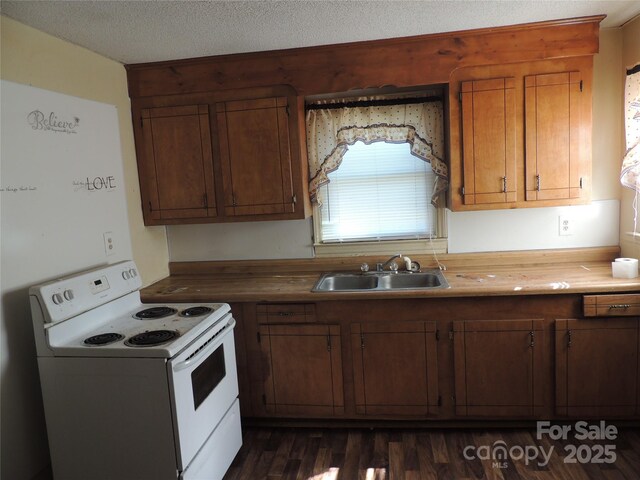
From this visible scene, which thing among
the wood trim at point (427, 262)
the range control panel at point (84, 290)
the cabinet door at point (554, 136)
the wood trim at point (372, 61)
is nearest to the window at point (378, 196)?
the wood trim at point (427, 262)

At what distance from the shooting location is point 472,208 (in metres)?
2.72

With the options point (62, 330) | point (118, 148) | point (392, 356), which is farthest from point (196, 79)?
point (392, 356)

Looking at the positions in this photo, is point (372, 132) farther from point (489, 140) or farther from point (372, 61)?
point (489, 140)

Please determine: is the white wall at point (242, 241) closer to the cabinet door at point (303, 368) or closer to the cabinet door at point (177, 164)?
the cabinet door at point (177, 164)

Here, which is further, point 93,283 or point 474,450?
point 474,450

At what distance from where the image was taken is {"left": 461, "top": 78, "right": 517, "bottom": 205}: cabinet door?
2617 millimetres

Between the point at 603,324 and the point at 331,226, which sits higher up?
→ the point at 331,226

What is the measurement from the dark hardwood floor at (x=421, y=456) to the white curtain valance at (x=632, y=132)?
141 centimetres

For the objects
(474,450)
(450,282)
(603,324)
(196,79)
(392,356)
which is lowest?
(474,450)

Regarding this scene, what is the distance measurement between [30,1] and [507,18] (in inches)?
89.0

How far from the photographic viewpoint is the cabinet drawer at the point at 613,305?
93.2 inches

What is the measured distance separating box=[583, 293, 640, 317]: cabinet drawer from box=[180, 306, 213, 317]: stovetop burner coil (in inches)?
78.5

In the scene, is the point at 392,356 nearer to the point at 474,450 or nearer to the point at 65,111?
the point at 474,450

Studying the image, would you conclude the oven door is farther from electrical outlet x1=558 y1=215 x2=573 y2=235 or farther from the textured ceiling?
electrical outlet x1=558 y1=215 x2=573 y2=235
